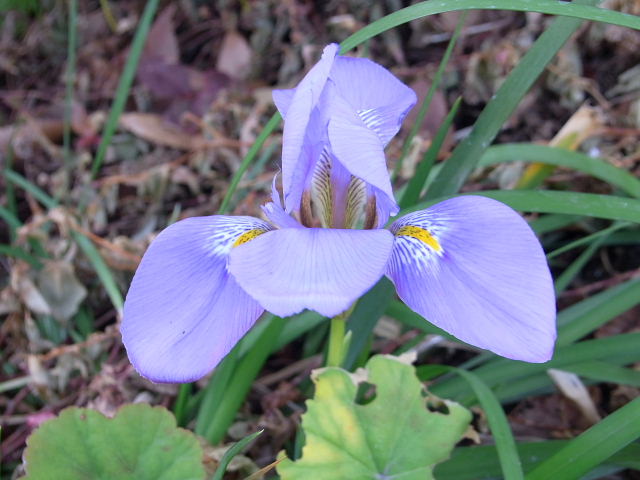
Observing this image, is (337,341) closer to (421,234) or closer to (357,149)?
(421,234)

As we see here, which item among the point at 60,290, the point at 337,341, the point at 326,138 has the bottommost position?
the point at 60,290

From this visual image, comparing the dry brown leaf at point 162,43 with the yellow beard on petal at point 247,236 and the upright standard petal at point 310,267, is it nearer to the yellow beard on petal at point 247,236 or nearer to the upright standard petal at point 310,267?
the yellow beard on petal at point 247,236

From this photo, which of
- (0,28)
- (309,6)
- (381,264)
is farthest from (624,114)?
(0,28)

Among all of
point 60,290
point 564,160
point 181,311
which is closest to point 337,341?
point 181,311

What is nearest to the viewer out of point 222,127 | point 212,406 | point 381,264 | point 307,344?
point 381,264

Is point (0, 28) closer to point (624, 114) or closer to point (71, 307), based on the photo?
point (71, 307)

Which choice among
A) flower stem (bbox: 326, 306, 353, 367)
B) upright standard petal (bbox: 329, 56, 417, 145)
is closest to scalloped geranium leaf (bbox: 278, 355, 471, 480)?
flower stem (bbox: 326, 306, 353, 367)
